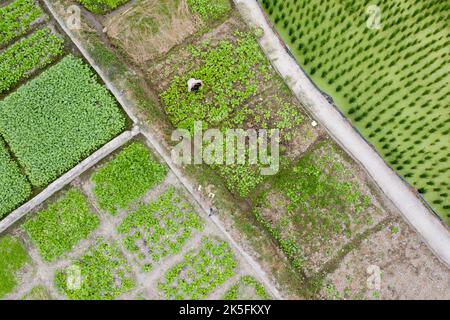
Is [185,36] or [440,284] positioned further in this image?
[185,36]

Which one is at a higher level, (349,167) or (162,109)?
(162,109)

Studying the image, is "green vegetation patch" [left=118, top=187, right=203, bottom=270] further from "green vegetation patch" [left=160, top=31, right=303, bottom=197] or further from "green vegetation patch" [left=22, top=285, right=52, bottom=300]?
"green vegetation patch" [left=22, top=285, right=52, bottom=300]

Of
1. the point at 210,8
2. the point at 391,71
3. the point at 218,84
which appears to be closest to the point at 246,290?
the point at 218,84

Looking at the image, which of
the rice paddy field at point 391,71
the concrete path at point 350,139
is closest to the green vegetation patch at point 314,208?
the concrete path at point 350,139

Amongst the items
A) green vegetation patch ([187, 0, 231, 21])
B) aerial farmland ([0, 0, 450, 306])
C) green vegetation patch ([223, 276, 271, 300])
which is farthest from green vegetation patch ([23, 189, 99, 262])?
green vegetation patch ([187, 0, 231, 21])

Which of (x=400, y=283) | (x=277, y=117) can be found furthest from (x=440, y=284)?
(x=277, y=117)

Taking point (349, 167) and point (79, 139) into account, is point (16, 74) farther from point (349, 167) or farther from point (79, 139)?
point (349, 167)

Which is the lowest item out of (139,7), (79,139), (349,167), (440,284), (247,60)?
(440,284)
